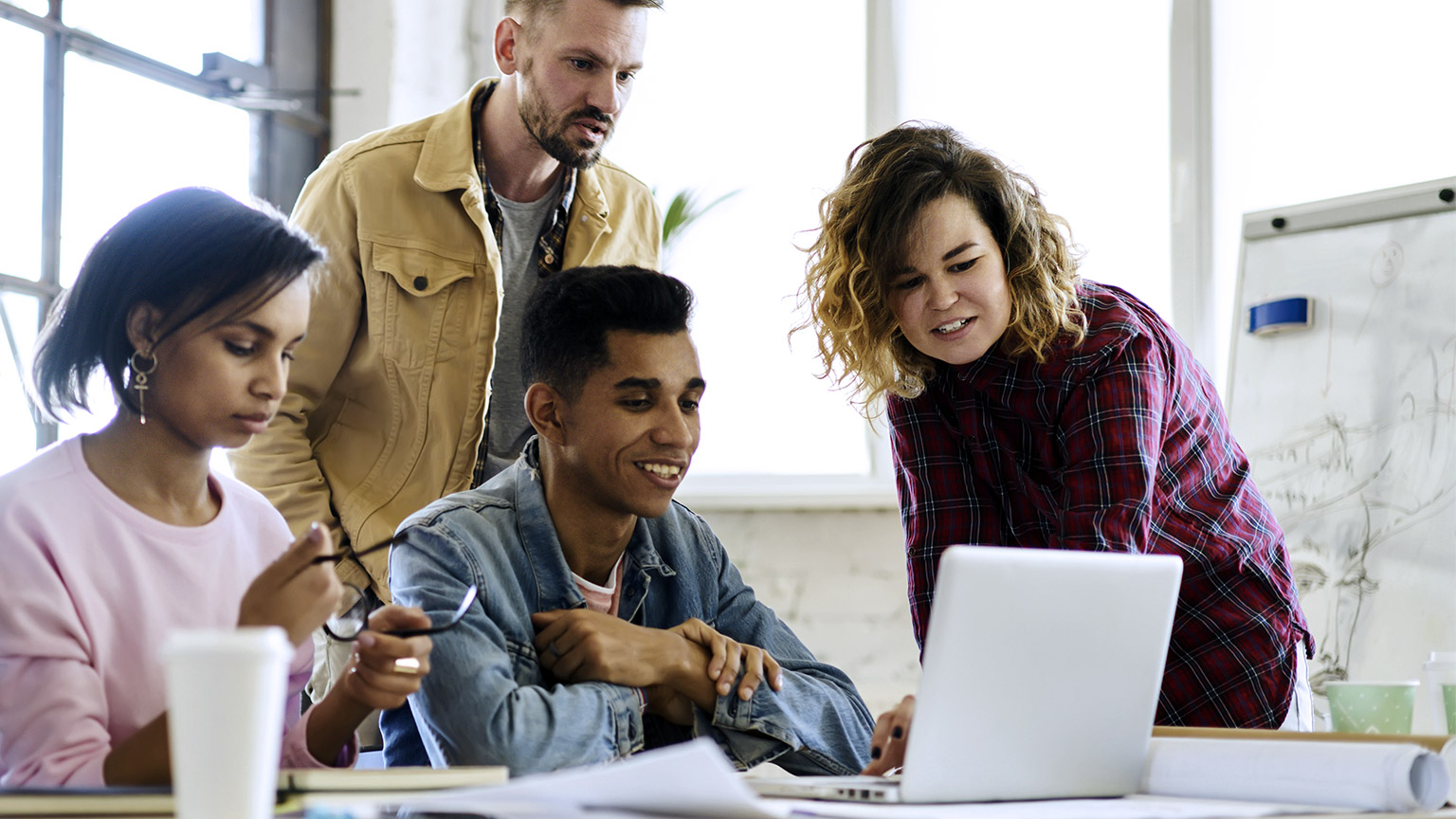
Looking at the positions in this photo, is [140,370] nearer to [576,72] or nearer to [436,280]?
[436,280]

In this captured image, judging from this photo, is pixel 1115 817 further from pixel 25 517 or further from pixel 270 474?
pixel 270 474

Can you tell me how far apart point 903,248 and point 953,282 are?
73 millimetres

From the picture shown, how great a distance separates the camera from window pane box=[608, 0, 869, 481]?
3639mm

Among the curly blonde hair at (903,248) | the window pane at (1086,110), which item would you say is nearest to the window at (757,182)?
the window pane at (1086,110)

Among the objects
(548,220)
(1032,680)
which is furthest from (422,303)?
Result: (1032,680)

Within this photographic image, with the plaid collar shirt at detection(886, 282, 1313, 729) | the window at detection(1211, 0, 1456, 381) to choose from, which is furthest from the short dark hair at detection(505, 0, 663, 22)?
the window at detection(1211, 0, 1456, 381)

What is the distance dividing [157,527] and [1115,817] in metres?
0.86

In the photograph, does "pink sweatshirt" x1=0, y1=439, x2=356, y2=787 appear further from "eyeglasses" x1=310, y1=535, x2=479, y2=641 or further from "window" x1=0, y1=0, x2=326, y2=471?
"window" x1=0, y1=0, x2=326, y2=471

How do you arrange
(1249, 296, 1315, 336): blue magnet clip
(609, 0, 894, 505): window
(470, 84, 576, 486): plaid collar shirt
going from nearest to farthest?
(470, 84, 576, 486): plaid collar shirt < (1249, 296, 1315, 336): blue magnet clip < (609, 0, 894, 505): window

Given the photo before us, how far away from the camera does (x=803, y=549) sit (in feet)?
11.3

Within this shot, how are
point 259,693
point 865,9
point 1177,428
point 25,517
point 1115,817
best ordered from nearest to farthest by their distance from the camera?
point 259,693 → point 1115,817 → point 25,517 → point 1177,428 → point 865,9

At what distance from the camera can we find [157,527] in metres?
1.20

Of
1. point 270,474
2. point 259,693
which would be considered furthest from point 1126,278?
point 259,693

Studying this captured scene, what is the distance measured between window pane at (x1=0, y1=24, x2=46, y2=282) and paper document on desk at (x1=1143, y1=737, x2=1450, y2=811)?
7.59 ft
